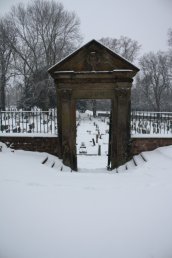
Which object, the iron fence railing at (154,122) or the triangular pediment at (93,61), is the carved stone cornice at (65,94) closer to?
the triangular pediment at (93,61)

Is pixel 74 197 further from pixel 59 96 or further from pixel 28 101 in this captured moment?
pixel 28 101

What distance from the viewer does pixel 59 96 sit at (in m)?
9.04

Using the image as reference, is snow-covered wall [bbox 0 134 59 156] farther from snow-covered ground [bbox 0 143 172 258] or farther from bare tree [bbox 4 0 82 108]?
bare tree [bbox 4 0 82 108]

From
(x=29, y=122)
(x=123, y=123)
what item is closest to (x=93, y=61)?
(x=123, y=123)

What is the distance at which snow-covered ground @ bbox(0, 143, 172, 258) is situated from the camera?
3.12 meters

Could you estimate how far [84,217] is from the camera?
3.88 m

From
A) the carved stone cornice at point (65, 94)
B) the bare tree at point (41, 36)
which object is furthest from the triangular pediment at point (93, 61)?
the bare tree at point (41, 36)

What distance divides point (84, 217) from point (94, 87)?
5834 millimetres

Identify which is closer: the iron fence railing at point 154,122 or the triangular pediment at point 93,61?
the triangular pediment at point 93,61

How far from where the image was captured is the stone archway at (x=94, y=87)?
8633mm

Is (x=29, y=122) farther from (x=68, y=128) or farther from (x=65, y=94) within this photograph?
(x=65, y=94)

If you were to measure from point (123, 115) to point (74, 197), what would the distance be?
501 centimetres

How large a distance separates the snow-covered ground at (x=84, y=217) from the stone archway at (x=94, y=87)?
3.19 m

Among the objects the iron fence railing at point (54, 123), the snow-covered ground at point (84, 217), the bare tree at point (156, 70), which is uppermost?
the bare tree at point (156, 70)
